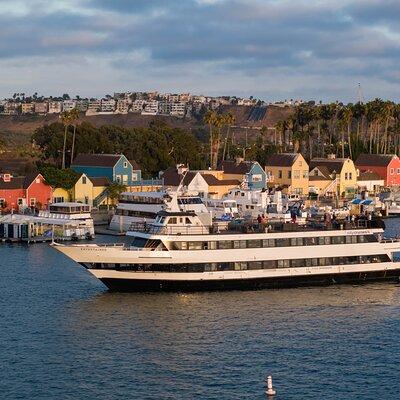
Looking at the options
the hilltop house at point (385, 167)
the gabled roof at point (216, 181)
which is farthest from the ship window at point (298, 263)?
the hilltop house at point (385, 167)

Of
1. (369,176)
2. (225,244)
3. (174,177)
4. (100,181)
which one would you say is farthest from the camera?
(369,176)

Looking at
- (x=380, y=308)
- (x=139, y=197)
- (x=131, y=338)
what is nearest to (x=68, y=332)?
(x=131, y=338)

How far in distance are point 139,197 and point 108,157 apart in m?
19.2

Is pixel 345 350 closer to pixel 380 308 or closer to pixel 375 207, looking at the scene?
A: pixel 380 308

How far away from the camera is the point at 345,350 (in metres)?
42.1

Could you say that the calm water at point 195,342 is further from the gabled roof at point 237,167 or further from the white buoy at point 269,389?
the gabled roof at point 237,167

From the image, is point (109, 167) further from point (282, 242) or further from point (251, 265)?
point (251, 265)

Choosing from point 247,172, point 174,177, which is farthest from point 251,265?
point 247,172

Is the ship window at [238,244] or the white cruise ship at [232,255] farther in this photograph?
the ship window at [238,244]

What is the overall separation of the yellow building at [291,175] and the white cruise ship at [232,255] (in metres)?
53.9

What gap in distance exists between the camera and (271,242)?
55.6m

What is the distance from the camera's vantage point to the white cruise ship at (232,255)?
2121 inches

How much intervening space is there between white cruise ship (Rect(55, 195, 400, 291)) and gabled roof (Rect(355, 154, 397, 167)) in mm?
68277

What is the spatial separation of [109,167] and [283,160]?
23.6m
